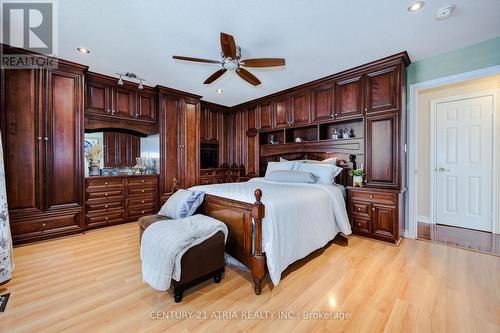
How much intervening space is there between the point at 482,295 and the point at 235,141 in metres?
4.86

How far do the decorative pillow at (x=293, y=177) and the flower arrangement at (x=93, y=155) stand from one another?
3260mm

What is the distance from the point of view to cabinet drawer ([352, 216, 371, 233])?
3.16 meters

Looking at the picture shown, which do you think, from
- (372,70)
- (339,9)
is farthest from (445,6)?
(372,70)

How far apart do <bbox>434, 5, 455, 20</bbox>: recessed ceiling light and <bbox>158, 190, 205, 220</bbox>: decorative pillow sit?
10.3 feet

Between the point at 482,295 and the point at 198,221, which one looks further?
the point at 198,221

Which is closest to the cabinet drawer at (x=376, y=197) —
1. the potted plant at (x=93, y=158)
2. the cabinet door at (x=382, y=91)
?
the cabinet door at (x=382, y=91)

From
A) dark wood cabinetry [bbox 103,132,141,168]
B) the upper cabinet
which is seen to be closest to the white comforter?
the upper cabinet

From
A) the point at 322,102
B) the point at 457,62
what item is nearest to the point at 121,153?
the point at 322,102

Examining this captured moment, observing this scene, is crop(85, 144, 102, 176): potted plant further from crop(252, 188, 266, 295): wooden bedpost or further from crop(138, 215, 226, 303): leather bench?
crop(252, 188, 266, 295): wooden bedpost

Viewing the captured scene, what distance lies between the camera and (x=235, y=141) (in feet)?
18.5

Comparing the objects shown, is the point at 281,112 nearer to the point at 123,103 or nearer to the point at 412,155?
the point at 412,155

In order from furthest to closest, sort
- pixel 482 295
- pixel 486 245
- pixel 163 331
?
pixel 486 245
pixel 482 295
pixel 163 331

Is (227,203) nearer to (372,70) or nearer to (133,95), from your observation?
(372,70)

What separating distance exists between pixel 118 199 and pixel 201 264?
2789 mm
